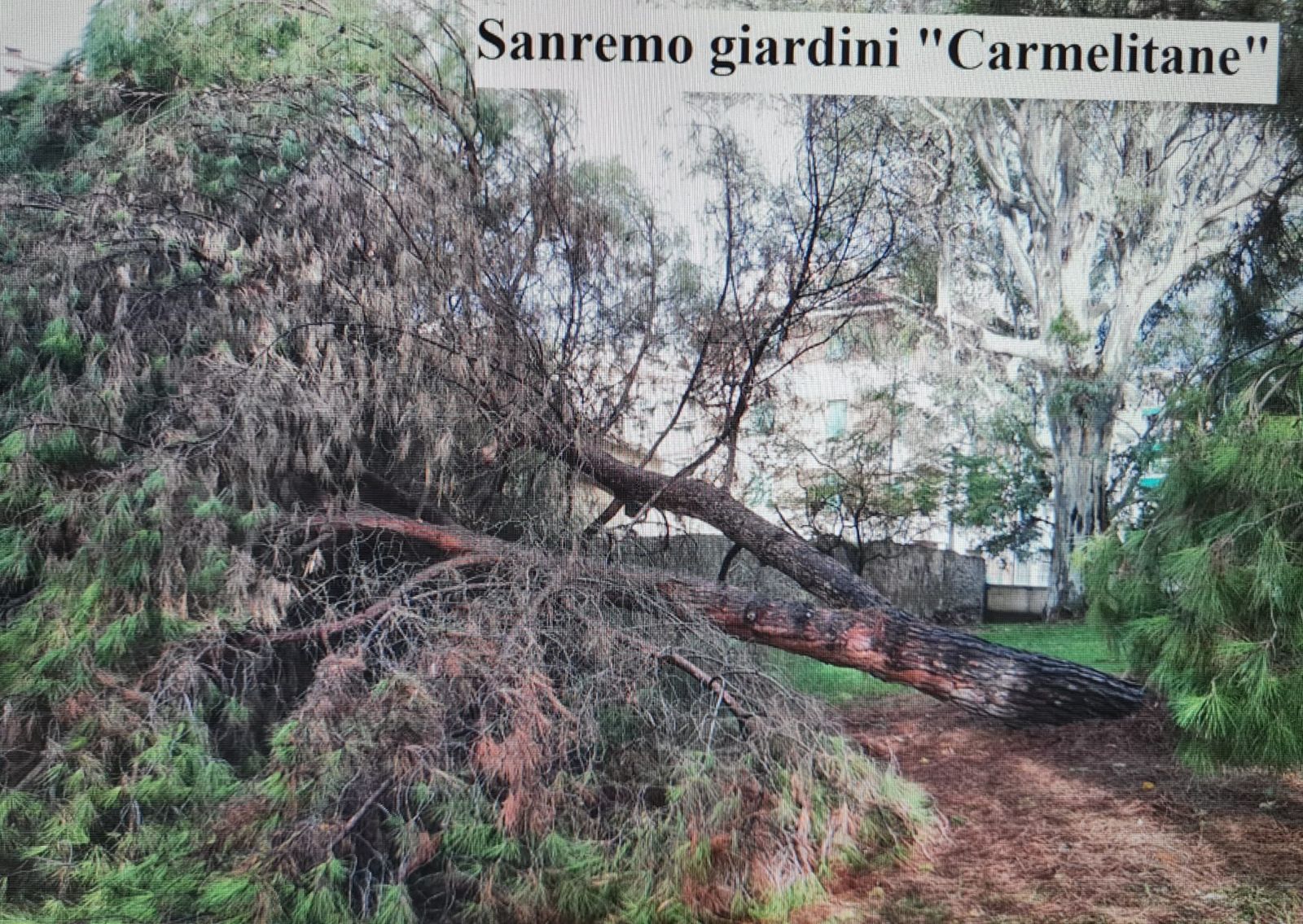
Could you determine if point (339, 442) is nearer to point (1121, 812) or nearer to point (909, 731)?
point (909, 731)

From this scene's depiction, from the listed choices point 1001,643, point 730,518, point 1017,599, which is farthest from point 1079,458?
point 730,518

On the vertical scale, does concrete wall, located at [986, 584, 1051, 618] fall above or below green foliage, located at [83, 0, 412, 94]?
below

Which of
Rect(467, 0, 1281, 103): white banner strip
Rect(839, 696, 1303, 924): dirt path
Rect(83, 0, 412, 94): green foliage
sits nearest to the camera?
Rect(839, 696, 1303, 924): dirt path

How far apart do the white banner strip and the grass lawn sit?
3.82 ft

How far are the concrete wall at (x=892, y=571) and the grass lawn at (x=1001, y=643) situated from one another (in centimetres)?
11

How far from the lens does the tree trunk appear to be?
184 cm

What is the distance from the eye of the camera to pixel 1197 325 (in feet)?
6.06

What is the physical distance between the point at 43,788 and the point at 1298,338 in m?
2.75

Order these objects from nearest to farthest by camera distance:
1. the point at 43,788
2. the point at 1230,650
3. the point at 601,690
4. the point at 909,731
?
the point at 1230,650 → the point at 43,788 → the point at 601,690 → the point at 909,731

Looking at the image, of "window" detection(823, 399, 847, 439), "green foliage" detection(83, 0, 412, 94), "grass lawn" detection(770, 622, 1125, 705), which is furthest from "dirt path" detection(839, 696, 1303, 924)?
"green foliage" detection(83, 0, 412, 94)

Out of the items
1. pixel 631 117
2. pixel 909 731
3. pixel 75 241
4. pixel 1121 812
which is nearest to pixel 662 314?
pixel 631 117

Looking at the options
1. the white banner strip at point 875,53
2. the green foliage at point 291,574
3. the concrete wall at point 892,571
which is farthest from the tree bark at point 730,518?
the white banner strip at point 875,53

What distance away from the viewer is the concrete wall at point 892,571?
1.93 m

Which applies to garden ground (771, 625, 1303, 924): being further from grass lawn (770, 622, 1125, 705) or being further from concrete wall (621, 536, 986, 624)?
concrete wall (621, 536, 986, 624)
